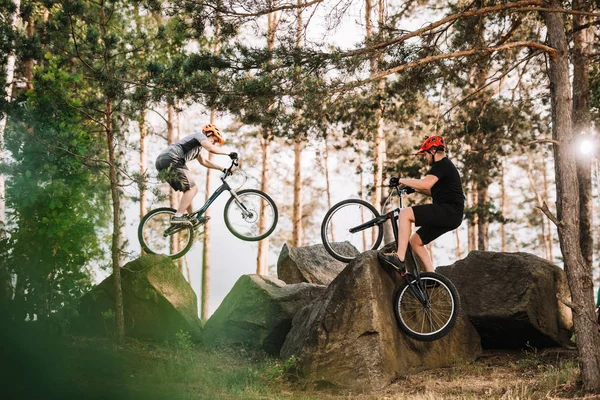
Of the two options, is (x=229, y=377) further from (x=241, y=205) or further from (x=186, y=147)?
(x=186, y=147)

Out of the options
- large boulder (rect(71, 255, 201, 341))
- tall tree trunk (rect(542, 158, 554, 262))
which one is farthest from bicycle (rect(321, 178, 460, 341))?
tall tree trunk (rect(542, 158, 554, 262))

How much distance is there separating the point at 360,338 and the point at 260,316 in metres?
3.00

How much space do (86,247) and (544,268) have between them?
25.4 feet

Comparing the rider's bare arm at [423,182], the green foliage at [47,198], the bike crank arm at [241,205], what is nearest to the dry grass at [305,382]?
the green foliage at [47,198]

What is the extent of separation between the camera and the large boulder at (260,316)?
10.7m

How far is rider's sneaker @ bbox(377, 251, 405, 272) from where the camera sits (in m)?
8.03

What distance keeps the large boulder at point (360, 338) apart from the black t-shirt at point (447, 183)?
4.53 ft

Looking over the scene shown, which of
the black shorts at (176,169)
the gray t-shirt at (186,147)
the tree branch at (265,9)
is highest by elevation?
the tree branch at (265,9)

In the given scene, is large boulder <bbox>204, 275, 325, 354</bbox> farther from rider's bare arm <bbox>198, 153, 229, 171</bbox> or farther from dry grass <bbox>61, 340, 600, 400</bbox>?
rider's bare arm <bbox>198, 153, 229, 171</bbox>

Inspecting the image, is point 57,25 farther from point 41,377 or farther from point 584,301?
point 584,301

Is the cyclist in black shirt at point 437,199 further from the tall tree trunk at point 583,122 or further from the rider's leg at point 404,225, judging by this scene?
the tall tree trunk at point 583,122

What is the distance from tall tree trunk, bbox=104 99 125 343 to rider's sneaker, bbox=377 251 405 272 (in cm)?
443

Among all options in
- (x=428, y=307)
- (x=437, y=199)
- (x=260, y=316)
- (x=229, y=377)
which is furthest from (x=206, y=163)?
(x=428, y=307)

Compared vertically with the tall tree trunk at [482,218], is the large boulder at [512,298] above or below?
below
